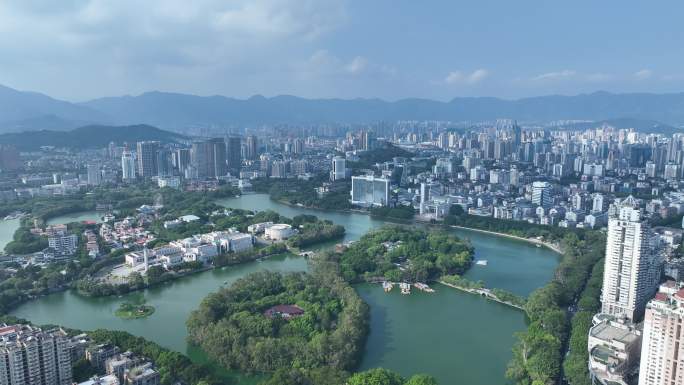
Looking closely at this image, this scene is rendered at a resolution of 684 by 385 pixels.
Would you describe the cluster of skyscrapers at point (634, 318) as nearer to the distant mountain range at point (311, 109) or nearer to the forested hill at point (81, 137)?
the forested hill at point (81, 137)

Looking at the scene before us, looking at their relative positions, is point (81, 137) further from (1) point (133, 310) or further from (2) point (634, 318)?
(2) point (634, 318)

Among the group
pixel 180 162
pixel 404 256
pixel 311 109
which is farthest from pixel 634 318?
pixel 311 109

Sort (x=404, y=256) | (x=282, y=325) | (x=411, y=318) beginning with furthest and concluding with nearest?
(x=404, y=256) → (x=411, y=318) → (x=282, y=325)

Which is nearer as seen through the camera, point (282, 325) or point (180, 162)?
point (282, 325)

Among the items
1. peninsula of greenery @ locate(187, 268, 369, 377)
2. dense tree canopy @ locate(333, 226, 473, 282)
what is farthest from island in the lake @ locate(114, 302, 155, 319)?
dense tree canopy @ locate(333, 226, 473, 282)

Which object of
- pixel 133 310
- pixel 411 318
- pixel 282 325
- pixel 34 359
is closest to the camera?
pixel 34 359

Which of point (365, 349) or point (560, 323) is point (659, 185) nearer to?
point (560, 323)

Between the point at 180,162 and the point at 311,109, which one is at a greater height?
the point at 311,109
